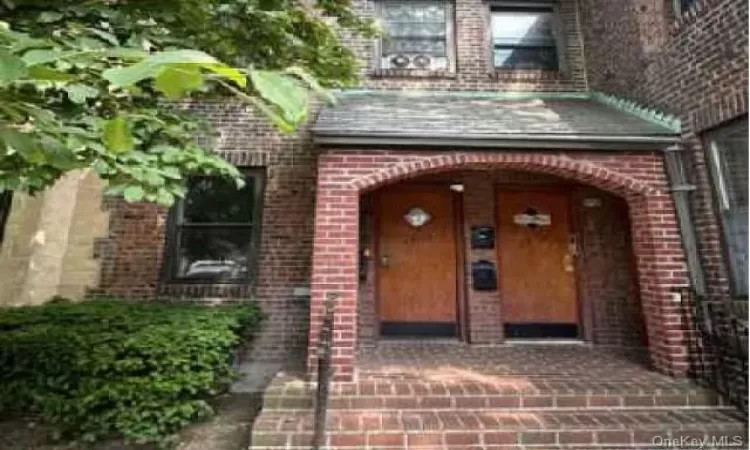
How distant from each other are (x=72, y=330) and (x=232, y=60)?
113 inches

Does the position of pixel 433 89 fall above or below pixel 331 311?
above

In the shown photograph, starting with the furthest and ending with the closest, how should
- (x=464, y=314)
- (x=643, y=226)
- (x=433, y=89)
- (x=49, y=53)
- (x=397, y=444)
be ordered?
(x=433, y=89), (x=464, y=314), (x=643, y=226), (x=397, y=444), (x=49, y=53)

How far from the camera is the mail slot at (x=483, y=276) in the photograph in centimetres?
577

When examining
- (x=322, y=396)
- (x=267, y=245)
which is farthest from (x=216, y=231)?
(x=322, y=396)

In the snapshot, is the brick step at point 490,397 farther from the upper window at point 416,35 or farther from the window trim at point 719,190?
the upper window at point 416,35

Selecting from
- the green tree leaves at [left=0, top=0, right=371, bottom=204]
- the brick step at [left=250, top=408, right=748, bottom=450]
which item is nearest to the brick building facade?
the brick step at [left=250, top=408, right=748, bottom=450]

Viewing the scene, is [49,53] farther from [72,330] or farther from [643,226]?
[643,226]

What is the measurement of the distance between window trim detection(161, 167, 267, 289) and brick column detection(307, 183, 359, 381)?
5.71 feet

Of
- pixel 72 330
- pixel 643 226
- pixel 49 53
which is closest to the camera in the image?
pixel 49 53

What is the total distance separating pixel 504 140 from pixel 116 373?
417cm

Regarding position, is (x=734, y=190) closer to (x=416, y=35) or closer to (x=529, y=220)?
(x=529, y=220)

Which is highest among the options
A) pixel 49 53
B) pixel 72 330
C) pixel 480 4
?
pixel 480 4

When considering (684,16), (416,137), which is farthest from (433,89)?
(684,16)

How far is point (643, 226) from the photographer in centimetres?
444
